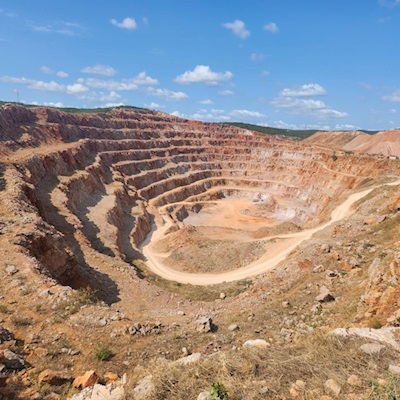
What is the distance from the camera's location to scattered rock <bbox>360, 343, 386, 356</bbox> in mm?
8758

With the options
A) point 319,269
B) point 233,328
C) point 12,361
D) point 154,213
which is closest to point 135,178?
point 154,213

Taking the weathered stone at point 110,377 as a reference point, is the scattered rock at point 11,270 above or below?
above

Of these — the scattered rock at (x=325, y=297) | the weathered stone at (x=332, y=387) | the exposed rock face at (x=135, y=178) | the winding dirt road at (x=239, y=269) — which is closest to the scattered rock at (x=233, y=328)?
the scattered rock at (x=325, y=297)

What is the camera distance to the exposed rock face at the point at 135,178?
35250 mm

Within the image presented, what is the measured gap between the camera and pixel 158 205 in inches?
3068

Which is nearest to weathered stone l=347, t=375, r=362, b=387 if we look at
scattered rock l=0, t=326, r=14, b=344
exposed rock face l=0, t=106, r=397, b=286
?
scattered rock l=0, t=326, r=14, b=344

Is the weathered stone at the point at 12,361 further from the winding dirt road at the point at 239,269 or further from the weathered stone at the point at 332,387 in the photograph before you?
the winding dirt road at the point at 239,269

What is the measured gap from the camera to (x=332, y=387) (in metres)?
7.55

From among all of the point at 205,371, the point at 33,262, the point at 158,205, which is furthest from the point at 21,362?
the point at 158,205

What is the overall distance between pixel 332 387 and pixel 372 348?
2.16m

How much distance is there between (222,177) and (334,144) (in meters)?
80.8

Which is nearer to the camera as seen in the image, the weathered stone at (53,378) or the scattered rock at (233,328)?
the weathered stone at (53,378)

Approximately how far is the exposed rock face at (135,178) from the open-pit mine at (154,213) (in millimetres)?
327

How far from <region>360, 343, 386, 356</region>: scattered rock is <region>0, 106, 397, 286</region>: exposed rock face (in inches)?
746
